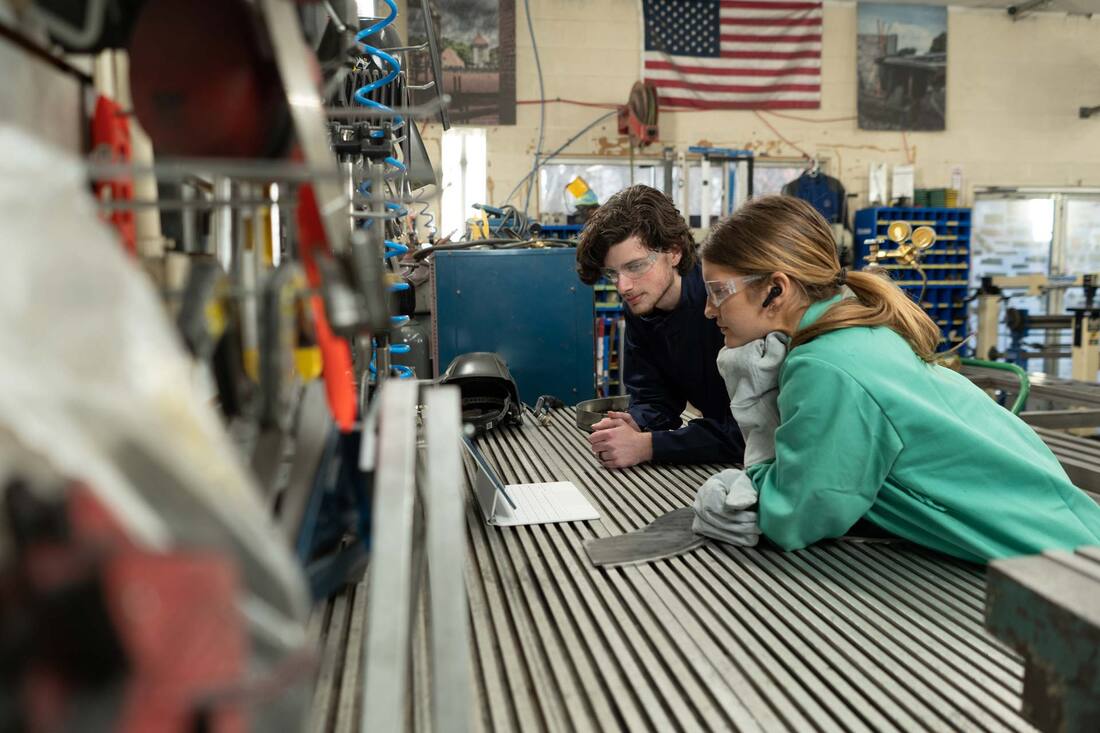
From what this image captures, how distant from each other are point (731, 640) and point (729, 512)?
33 centimetres

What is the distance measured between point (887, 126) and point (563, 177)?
9.41 ft

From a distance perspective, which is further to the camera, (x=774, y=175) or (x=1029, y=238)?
(x=1029, y=238)

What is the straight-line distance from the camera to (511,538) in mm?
1204

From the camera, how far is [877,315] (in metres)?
1.24

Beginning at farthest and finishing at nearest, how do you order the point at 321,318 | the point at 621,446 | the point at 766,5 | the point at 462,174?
the point at 766,5 → the point at 462,174 → the point at 621,446 → the point at 321,318

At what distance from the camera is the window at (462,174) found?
5.47m

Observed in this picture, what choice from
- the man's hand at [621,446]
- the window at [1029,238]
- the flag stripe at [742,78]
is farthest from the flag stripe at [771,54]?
the man's hand at [621,446]

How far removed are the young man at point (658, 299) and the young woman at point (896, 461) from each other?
77cm

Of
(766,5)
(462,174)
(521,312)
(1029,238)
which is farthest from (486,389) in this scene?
(1029,238)

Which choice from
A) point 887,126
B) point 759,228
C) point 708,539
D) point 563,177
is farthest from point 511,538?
point 887,126

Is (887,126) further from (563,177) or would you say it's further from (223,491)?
(223,491)

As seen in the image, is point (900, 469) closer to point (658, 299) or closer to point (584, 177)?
point (658, 299)

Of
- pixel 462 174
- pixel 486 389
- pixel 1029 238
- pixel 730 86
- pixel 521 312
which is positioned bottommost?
pixel 486 389

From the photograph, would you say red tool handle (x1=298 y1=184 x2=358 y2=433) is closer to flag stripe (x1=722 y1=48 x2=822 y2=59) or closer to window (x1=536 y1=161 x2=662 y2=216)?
window (x1=536 y1=161 x2=662 y2=216)
